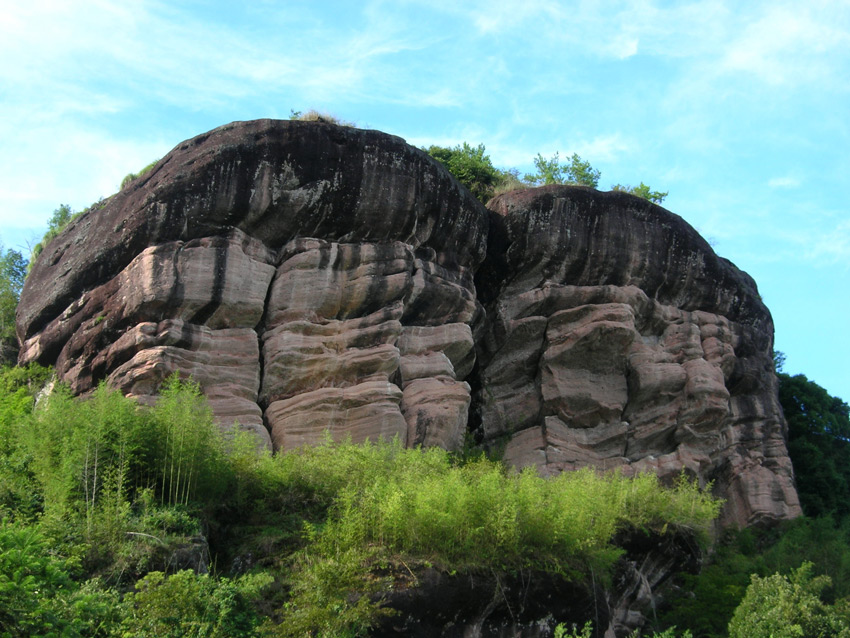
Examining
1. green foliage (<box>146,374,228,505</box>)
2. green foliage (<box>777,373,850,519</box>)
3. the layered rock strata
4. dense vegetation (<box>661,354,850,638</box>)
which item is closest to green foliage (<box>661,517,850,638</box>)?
dense vegetation (<box>661,354,850,638</box>)

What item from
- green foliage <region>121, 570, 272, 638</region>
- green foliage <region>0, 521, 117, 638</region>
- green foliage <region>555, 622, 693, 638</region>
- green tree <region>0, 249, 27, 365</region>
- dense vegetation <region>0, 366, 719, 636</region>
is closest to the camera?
green foliage <region>0, 521, 117, 638</region>

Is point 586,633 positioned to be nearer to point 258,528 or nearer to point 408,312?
point 258,528

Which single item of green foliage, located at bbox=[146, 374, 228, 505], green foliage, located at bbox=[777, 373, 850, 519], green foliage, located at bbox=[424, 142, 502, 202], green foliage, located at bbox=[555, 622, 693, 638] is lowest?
green foliage, located at bbox=[555, 622, 693, 638]

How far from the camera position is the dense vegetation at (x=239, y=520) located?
14164mm

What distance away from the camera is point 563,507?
18125mm

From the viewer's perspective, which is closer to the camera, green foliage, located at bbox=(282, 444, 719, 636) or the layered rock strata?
green foliage, located at bbox=(282, 444, 719, 636)

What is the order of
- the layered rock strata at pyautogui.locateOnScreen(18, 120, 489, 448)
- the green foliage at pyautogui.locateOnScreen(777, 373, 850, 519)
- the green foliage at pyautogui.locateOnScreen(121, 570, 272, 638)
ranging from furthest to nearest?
1. the green foliage at pyautogui.locateOnScreen(777, 373, 850, 519)
2. the layered rock strata at pyautogui.locateOnScreen(18, 120, 489, 448)
3. the green foliage at pyautogui.locateOnScreen(121, 570, 272, 638)

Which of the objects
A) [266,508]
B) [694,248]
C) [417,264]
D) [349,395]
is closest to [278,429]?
[349,395]

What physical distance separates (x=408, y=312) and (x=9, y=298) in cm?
1121

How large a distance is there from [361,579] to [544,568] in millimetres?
3421

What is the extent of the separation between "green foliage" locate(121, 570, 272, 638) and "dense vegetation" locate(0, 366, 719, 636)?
0.08 feet

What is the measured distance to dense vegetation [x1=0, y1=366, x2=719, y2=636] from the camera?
14164 millimetres

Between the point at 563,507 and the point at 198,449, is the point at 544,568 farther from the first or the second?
the point at 198,449

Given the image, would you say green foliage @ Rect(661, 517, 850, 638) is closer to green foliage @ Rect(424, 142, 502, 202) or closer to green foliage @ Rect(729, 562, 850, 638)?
green foliage @ Rect(729, 562, 850, 638)
